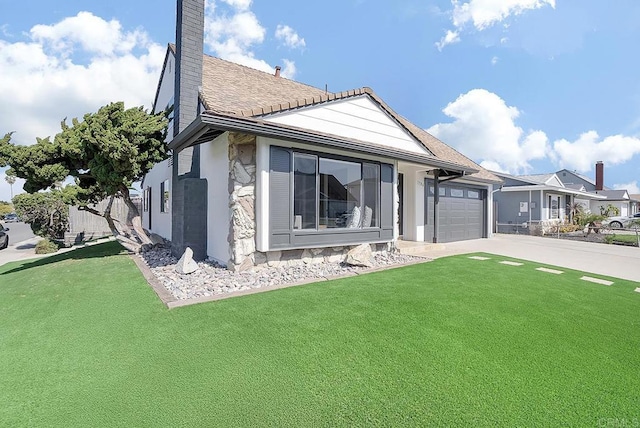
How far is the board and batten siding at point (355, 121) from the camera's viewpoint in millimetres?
7453

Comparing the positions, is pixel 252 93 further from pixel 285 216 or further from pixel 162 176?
pixel 162 176

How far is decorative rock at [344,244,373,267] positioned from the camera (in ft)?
24.2

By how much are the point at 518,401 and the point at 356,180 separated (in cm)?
636

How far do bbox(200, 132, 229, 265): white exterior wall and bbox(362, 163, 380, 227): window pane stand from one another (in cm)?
373

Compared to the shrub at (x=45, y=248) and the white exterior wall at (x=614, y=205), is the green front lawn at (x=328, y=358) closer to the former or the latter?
the shrub at (x=45, y=248)

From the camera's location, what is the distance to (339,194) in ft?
25.6

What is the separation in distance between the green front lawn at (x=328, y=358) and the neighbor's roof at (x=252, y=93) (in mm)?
4239


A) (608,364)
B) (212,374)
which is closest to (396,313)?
(608,364)

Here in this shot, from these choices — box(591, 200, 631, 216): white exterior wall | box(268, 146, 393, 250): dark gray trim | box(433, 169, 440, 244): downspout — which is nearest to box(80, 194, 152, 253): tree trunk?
box(268, 146, 393, 250): dark gray trim

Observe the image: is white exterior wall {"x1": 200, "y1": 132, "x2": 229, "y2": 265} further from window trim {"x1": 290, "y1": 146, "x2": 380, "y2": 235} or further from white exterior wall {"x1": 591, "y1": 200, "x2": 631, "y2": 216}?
white exterior wall {"x1": 591, "y1": 200, "x2": 631, "y2": 216}

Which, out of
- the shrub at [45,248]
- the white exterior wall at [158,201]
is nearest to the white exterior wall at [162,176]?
the white exterior wall at [158,201]

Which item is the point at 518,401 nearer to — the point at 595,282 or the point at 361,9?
the point at 595,282

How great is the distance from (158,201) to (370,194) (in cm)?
1009

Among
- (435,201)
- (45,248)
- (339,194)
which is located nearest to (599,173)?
(435,201)
